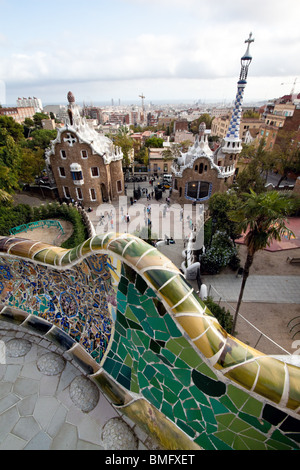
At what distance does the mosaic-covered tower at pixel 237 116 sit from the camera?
20188 millimetres

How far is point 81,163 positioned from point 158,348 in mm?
23237

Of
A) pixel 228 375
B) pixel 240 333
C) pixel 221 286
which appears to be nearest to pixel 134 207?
pixel 221 286

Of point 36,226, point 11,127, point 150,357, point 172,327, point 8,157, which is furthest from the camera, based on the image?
point 11,127

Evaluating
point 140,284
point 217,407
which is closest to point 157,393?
point 217,407

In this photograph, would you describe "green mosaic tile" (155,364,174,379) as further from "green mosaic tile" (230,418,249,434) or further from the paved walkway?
the paved walkway

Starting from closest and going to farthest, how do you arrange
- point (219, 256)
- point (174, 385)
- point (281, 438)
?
point (281, 438) → point (174, 385) → point (219, 256)

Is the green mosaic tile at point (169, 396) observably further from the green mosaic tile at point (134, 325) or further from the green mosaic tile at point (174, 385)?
the green mosaic tile at point (134, 325)

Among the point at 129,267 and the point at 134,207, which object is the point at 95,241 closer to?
the point at 129,267

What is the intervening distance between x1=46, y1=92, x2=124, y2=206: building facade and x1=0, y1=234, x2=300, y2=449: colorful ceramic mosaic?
2019 centimetres

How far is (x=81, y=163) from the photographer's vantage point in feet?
78.2

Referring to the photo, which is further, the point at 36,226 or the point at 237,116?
the point at 237,116

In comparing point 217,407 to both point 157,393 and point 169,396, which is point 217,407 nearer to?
point 169,396

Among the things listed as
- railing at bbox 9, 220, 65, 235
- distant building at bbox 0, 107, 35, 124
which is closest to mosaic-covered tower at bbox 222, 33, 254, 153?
railing at bbox 9, 220, 65, 235

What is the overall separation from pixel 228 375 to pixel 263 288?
435 inches
